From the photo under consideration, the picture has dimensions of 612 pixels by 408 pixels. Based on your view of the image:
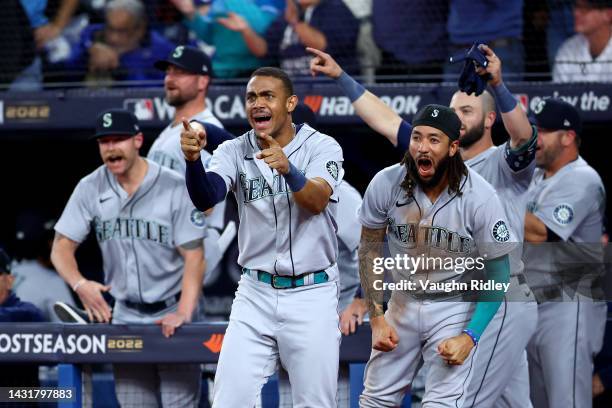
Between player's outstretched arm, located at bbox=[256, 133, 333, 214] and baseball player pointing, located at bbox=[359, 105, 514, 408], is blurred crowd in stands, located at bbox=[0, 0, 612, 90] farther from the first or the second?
player's outstretched arm, located at bbox=[256, 133, 333, 214]

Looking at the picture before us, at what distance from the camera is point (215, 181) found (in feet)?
12.5

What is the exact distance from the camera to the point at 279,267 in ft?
13.0

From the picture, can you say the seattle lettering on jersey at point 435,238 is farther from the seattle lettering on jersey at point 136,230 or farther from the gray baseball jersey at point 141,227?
the seattle lettering on jersey at point 136,230

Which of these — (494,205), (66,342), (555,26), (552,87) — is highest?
(555,26)

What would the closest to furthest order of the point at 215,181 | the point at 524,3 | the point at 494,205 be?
the point at 215,181 → the point at 494,205 → the point at 524,3

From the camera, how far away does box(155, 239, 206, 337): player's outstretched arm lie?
478cm

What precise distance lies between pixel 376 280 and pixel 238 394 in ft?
2.43

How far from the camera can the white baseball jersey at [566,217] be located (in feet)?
17.2

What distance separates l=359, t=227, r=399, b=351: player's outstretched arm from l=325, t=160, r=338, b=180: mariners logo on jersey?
0.42 meters

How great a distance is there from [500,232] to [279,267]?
2.84 feet

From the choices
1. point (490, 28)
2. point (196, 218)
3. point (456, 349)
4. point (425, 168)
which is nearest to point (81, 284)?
point (196, 218)

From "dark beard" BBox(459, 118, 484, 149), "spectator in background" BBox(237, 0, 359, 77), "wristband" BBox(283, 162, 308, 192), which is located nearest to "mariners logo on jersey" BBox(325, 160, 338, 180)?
"wristband" BBox(283, 162, 308, 192)

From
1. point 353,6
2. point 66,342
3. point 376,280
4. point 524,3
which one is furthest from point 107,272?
point 524,3

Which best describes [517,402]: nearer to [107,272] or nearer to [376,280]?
[376,280]
